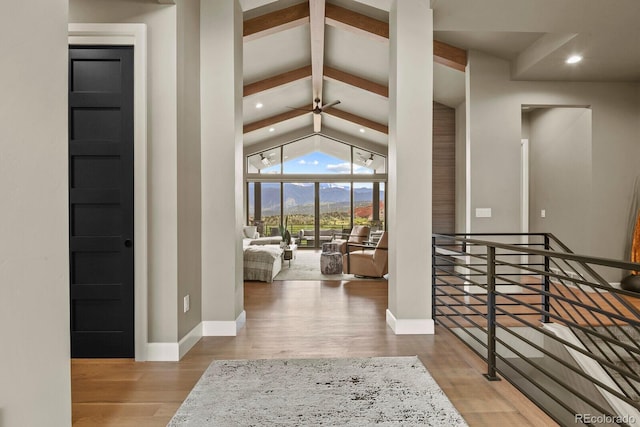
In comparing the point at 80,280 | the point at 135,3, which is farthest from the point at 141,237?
the point at 135,3

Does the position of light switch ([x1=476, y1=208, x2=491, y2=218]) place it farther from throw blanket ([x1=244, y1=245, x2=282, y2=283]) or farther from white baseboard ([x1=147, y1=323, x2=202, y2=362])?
white baseboard ([x1=147, y1=323, x2=202, y2=362])

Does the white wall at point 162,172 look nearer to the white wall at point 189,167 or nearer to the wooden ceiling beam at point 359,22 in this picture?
the white wall at point 189,167

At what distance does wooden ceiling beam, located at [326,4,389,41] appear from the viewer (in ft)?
17.1

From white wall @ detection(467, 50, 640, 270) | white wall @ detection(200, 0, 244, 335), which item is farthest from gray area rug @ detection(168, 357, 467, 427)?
white wall @ detection(467, 50, 640, 270)

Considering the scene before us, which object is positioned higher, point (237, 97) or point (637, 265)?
point (237, 97)

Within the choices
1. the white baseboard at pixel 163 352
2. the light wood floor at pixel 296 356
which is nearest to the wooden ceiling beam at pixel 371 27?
the light wood floor at pixel 296 356

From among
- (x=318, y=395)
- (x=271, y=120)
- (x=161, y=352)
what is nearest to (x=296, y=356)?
(x=318, y=395)

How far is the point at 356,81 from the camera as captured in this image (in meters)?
7.73

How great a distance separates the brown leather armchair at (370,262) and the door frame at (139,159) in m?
4.11

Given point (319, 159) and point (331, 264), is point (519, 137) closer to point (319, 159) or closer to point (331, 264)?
point (331, 264)

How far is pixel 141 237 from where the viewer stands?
282cm

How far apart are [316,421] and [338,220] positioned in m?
9.87
